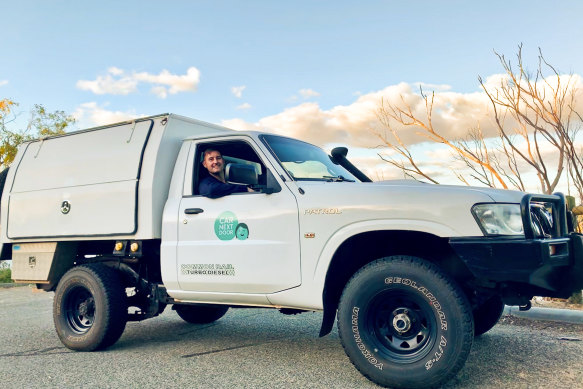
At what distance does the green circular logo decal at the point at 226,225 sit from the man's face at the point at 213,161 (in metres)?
0.62

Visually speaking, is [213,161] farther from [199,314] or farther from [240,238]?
[199,314]

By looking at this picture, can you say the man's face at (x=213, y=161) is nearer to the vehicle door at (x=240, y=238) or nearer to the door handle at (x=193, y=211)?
the vehicle door at (x=240, y=238)

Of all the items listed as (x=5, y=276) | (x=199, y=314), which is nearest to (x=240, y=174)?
(x=199, y=314)

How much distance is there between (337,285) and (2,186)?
4.73 metres

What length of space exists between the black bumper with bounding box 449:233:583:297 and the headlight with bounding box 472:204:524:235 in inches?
2.8

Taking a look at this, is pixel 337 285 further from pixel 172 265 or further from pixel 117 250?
pixel 117 250

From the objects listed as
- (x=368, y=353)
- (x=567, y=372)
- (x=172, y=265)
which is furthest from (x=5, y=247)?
(x=567, y=372)

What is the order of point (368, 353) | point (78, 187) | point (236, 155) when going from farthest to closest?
point (78, 187) → point (236, 155) → point (368, 353)

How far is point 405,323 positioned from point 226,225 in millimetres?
1784

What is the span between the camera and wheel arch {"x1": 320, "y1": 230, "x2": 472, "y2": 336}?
13.3 feet

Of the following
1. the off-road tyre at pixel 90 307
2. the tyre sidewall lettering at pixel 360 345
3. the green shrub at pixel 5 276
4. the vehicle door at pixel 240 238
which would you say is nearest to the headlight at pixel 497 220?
the tyre sidewall lettering at pixel 360 345

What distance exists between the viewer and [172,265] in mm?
4969

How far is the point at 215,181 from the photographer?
500cm

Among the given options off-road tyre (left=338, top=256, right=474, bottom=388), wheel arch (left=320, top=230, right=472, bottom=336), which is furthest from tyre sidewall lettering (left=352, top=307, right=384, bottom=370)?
wheel arch (left=320, top=230, right=472, bottom=336)
